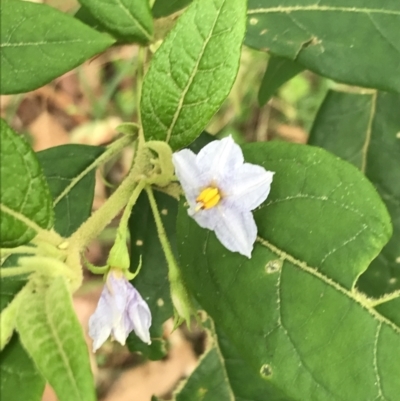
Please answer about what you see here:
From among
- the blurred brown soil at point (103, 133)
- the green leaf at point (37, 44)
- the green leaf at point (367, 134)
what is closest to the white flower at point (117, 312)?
the green leaf at point (37, 44)

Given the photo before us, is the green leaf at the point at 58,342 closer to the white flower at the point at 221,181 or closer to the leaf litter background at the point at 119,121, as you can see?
the white flower at the point at 221,181

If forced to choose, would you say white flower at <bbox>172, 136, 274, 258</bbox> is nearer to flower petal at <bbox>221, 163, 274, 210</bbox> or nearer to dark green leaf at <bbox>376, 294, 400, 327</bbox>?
flower petal at <bbox>221, 163, 274, 210</bbox>

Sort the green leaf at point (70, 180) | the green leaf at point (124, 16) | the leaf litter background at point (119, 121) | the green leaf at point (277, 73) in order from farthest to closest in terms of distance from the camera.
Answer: the leaf litter background at point (119, 121) → the green leaf at point (277, 73) → the green leaf at point (70, 180) → the green leaf at point (124, 16)

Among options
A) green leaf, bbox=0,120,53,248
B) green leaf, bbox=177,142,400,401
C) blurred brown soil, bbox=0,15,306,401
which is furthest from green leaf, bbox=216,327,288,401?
blurred brown soil, bbox=0,15,306,401

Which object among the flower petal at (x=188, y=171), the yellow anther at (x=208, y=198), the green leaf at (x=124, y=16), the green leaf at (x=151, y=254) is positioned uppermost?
the green leaf at (x=124, y=16)

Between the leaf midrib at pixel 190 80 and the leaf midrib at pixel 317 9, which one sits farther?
the leaf midrib at pixel 317 9

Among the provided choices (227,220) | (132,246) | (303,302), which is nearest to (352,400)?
(303,302)

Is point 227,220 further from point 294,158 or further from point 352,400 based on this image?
point 352,400

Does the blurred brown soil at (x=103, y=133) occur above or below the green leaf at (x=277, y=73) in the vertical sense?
below
